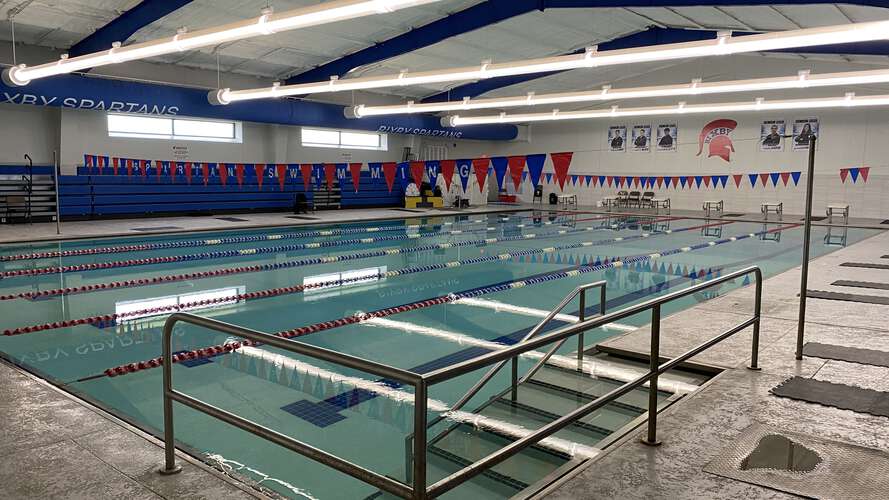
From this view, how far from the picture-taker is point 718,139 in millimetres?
21797

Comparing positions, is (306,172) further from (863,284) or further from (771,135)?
(771,135)

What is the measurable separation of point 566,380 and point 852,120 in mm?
19434

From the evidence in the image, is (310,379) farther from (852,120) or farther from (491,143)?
(491,143)

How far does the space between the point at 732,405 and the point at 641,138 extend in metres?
21.4

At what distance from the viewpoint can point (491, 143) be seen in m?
27.5

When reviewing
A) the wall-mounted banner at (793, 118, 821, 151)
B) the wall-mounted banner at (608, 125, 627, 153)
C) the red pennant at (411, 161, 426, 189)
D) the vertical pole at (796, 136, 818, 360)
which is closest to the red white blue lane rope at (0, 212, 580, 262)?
the red pennant at (411, 161, 426, 189)

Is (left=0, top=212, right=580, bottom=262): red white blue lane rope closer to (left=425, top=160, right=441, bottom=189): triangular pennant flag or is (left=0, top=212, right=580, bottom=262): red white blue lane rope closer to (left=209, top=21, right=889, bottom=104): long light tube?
(left=209, top=21, right=889, bottom=104): long light tube

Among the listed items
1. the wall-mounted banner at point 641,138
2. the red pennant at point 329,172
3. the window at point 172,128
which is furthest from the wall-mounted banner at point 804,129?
the window at point 172,128

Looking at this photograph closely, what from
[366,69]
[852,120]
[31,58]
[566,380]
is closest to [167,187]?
[31,58]

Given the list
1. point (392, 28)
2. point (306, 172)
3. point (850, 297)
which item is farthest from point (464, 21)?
point (306, 172)

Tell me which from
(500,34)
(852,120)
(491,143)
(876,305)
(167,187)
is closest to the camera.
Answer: (876,305)

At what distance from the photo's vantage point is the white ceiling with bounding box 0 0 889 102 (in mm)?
10562

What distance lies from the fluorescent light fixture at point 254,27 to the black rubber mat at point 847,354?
4.01 meters

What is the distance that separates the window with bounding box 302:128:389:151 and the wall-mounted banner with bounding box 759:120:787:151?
1291 centimetres
